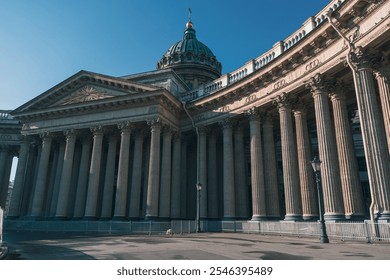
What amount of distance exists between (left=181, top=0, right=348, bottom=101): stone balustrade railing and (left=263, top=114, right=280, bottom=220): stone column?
19.2 ft

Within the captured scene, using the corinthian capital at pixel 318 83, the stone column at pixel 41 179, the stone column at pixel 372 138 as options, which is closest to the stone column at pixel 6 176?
the stone column at pixel 41 179

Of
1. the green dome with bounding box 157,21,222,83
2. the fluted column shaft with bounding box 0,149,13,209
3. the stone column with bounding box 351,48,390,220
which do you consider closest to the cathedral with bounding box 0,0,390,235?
the stone column with bounding box 351,48,390,220

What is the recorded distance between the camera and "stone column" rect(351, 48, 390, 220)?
15664 millimetres

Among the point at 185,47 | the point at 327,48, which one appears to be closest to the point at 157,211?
the point at 327,48

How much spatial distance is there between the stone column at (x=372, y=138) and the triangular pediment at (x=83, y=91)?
19795mm

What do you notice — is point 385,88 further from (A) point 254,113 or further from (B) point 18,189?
(B) point 18,189

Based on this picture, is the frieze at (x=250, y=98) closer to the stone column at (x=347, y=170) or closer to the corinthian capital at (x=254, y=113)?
the corinthian capital at (x=254, y=113)

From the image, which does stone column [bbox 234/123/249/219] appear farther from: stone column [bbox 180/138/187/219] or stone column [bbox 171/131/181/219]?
stone column [bbox 180/138/187/219]

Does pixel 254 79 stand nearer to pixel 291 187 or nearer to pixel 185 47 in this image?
pixel 291 187

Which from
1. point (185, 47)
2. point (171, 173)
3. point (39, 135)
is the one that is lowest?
point (171, 173)

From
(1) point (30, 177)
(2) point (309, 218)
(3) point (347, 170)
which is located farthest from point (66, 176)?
(3) point (347, 170)

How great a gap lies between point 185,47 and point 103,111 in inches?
1301

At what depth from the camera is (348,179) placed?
19047 mm

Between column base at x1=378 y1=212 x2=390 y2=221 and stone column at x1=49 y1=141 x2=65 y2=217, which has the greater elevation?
stone column at x1=49 y1=141 x2=65 y2=217
